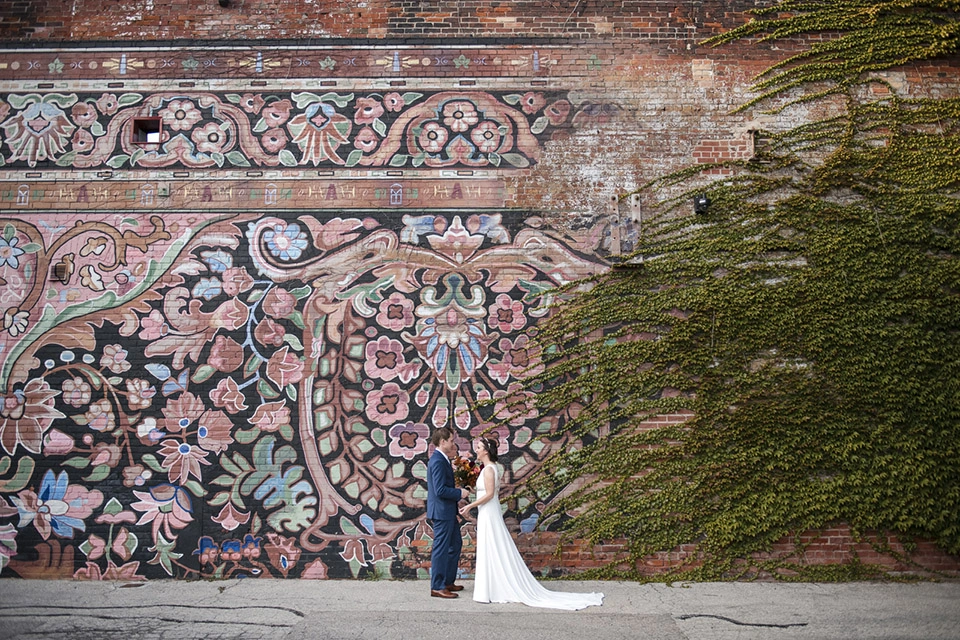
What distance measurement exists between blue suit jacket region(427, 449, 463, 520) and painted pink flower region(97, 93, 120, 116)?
4.99 meters

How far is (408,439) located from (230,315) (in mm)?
2190

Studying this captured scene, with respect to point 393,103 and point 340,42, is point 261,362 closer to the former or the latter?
point 393,103

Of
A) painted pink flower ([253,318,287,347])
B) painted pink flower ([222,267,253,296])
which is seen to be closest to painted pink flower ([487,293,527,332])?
painted pink flower ([253,318,287,347])

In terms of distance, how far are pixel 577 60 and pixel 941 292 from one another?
4360mm

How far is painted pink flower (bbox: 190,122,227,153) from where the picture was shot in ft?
Answer: 24.3

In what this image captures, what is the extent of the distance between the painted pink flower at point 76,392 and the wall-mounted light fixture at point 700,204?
6389mm

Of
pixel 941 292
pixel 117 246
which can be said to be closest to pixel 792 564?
pixel 941 292

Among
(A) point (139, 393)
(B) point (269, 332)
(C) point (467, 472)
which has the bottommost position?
(C) point (467, 472)

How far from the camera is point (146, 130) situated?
7.57m

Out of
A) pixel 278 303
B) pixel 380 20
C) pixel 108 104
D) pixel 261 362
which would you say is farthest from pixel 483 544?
pixel 108 104

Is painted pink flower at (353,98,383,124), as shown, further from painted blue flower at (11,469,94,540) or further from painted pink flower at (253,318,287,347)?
painted blue flower at (11,469,94,540)

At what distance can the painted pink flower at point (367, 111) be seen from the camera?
7441 mm

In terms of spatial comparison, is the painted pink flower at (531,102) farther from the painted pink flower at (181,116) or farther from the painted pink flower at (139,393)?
the painted pink flower at (139,393)

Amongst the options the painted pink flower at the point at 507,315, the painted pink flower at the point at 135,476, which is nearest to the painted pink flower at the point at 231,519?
the painted pink flower at the point at 135,476
